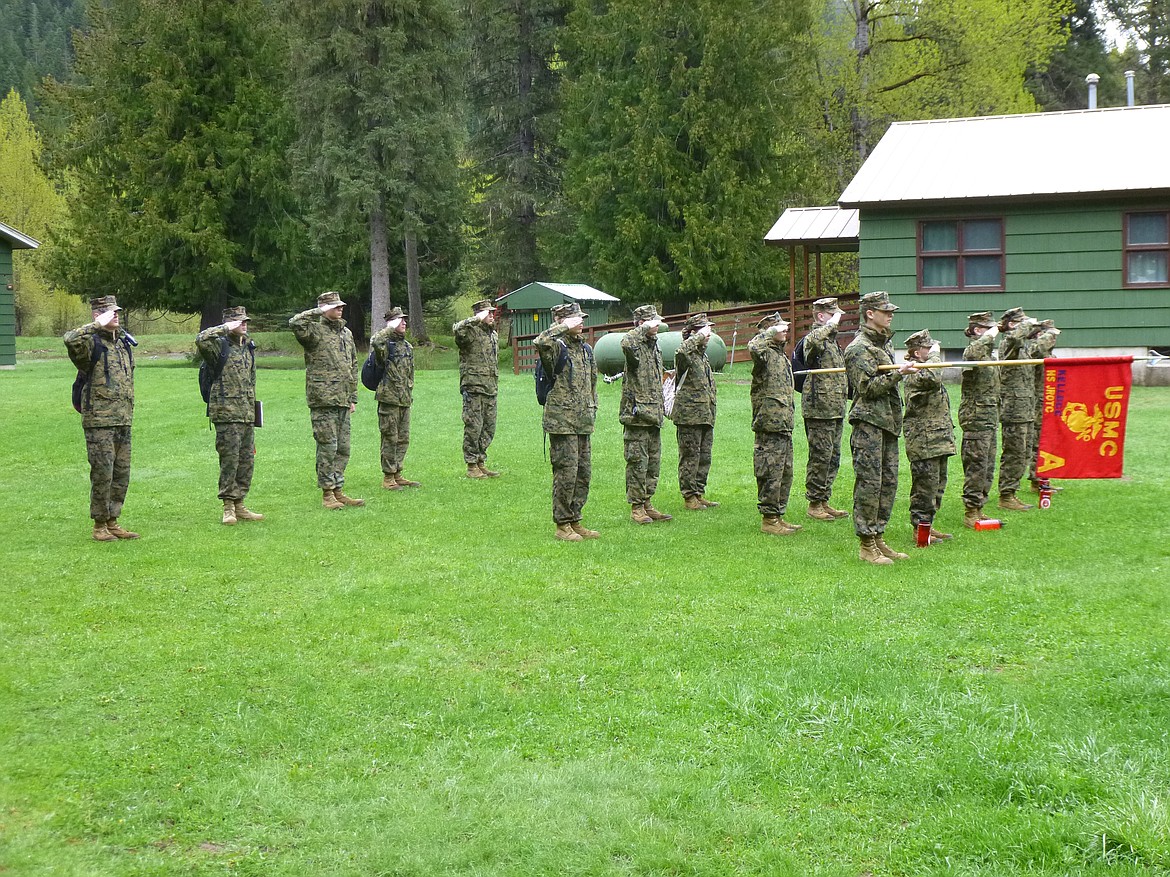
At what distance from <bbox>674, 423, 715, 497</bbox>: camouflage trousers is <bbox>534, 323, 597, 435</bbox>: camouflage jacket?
4.53 feet

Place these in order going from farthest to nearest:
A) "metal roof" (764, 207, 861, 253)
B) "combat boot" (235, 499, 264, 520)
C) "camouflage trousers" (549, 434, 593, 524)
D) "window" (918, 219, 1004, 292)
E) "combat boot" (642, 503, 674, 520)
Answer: "metal roof" (764, 207, 861, 253) < "window" (918, 219, 1004, 292) < "combat boot" (235, 499, 264, 520) < "combat boot" (642, 503, 674, 520) < "camouflage trousers" (549, 434, 593, 524)

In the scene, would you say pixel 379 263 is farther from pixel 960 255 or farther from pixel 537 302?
pixel 960 255

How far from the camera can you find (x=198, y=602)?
28.9 ft

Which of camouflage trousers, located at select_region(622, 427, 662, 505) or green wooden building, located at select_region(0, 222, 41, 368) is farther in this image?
green wooden building, located at select_region(0, 222, 41, 368)

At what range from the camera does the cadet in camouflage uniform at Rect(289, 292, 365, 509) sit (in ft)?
42.6

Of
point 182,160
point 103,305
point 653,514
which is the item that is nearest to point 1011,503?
point 653,514

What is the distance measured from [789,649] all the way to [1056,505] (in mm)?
6023

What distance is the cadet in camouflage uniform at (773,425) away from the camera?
11195mm

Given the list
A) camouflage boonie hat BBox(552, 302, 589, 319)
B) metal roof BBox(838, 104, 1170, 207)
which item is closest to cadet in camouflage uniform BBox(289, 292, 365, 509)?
camouflage boonie hat BBox(552, 302, 589, 319)

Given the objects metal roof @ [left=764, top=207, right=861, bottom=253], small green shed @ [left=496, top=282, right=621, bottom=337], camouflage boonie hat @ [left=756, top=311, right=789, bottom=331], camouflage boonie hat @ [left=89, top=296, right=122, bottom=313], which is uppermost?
metal roof @ [left=764, top=207, right=861, bottom=253]

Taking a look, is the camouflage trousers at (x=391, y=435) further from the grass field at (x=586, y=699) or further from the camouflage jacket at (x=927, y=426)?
the camouflage jacket at (x=927, y=426)

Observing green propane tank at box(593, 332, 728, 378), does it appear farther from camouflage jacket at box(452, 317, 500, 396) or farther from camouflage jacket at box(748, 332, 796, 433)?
camouflage jacket at box(748, 332, 796, 433)

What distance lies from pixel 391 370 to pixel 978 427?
6956mm

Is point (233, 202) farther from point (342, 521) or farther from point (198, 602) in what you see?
point (198, 602)
